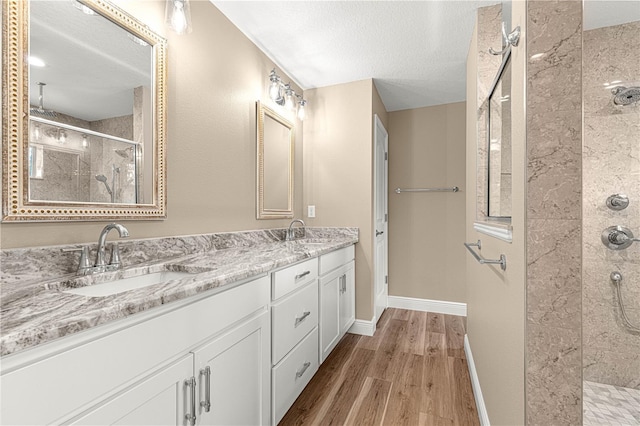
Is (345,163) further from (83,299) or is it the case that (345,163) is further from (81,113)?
(83,299)

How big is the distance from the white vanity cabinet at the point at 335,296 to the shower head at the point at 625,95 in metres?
2.04

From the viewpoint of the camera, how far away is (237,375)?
1109mm

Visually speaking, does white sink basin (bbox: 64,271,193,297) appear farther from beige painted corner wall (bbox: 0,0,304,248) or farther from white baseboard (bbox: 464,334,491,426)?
white baseboard (bbox: 464,334,491,426)

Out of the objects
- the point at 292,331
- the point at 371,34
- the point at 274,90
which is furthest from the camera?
the point at 274,90

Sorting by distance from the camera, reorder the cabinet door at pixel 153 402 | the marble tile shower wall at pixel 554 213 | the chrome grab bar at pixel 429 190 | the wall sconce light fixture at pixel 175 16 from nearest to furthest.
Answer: the cabinet door at pixel 153 402 → the marble tile shower wall at pixel 554 213 → the wall sconce light fixture at pixel 175 16 → the chrome grab bar at pixel 429 190

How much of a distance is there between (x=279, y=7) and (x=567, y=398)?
2205 mm

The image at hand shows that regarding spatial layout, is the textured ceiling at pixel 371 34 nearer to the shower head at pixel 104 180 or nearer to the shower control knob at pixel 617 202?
the shower control knob at pixel 617 202

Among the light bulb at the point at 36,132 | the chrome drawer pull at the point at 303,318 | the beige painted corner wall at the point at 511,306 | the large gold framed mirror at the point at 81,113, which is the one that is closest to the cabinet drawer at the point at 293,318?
the chrome drawer pull at the point at 303,318

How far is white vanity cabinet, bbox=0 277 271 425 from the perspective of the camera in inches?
21.7

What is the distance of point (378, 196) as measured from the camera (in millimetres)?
3094

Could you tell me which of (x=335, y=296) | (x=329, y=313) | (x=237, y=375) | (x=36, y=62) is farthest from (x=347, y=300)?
(x=36, y=62)

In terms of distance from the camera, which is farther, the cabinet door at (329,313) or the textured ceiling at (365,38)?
the cabinet door at (329,313)

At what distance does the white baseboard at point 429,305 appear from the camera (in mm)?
3213

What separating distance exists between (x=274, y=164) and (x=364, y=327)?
167 cm
